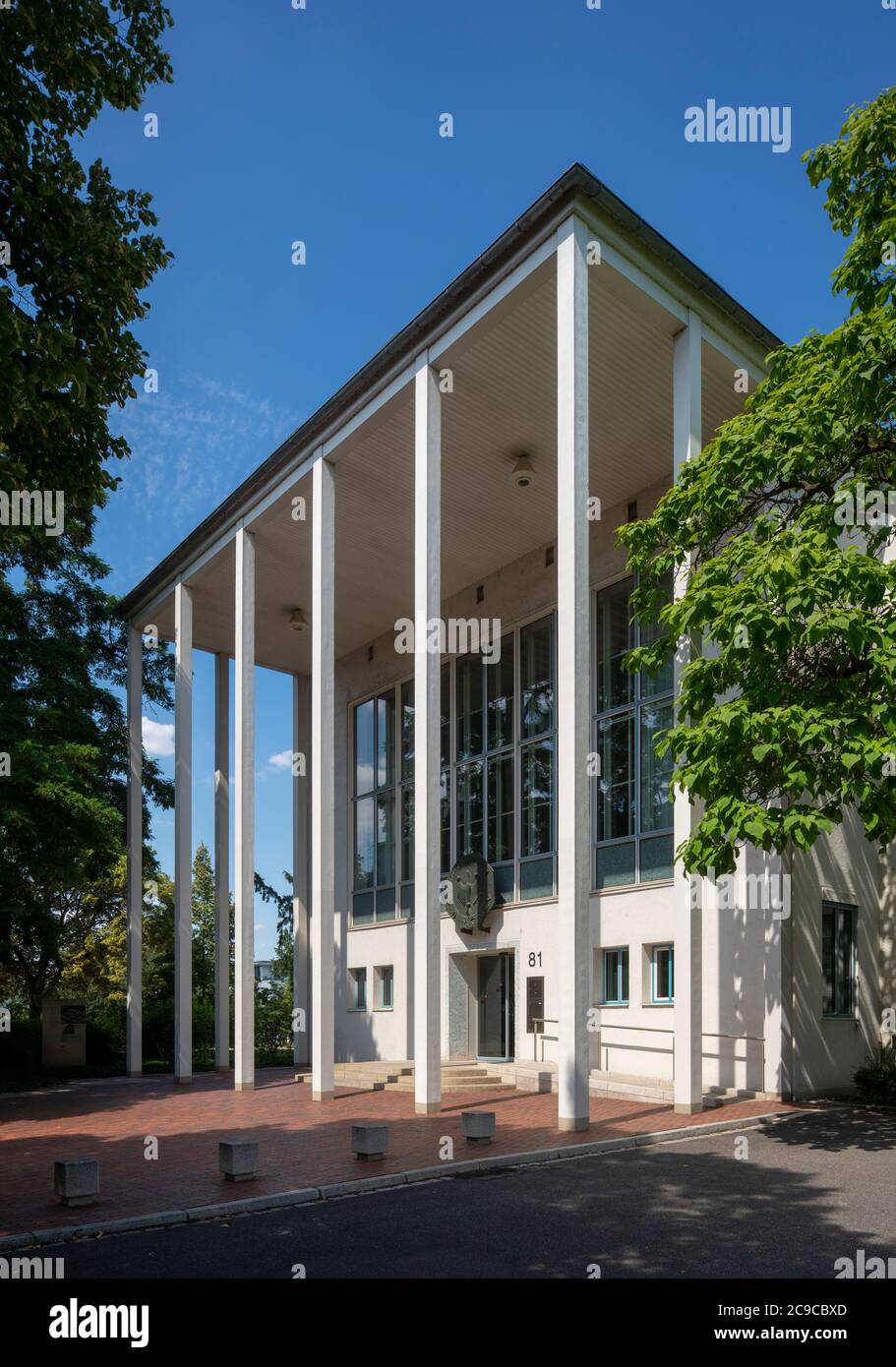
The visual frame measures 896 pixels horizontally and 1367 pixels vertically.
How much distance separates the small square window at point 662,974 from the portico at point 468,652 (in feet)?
0.49

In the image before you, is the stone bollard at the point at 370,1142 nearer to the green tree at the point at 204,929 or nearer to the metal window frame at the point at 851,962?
the metal window frame at the point at 851,962

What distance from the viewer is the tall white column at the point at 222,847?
2980 centimetres

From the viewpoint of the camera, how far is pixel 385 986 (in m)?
30.1

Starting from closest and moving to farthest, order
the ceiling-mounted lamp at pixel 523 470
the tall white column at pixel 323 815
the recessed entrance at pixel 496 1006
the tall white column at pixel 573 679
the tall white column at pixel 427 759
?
1. the tall white column at pixel 573 679
2. the tall white column at pixel 427 759
3. the tall white column at pixel 323 815
4. the ceiling-mounted lamp at pixel 523 470
5. the recessed entrance at pixel 496 1006

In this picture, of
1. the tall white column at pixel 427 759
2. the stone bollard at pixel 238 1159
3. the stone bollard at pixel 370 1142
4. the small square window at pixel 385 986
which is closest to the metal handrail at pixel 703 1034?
the tall white column at pixel 427 759

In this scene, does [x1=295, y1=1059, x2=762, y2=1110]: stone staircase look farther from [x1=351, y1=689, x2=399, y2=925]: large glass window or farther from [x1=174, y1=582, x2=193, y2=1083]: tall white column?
[x1=351, y1=689, x2=399, y2=925]: large glass window

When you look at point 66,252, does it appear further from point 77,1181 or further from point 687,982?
point 687,982

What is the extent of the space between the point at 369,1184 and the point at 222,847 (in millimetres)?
19549

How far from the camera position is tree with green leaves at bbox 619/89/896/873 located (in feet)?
38.0

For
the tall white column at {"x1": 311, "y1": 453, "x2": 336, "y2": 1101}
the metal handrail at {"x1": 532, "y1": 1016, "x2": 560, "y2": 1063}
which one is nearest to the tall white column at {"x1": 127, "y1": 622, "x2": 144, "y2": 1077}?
the tall white column at {"x1": 311, "y1": 453, "x2": 336, "y2": 1101}

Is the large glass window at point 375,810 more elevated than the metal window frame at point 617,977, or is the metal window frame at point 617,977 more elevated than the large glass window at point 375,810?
the large glass window at point 375,810

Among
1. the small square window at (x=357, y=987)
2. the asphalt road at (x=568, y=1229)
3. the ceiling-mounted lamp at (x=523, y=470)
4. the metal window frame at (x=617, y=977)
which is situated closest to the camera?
the asphalt road at (x=568, y=1229)

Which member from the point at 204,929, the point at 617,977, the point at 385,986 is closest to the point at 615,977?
the point at 617,977
